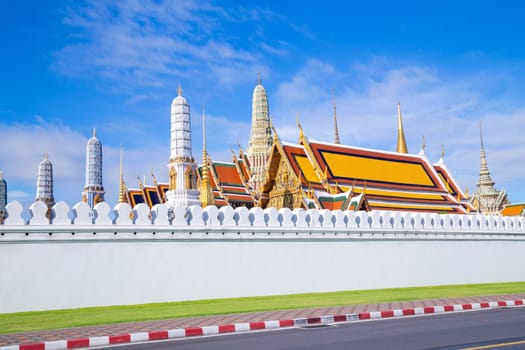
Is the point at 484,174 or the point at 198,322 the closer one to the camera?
the point at 198,322

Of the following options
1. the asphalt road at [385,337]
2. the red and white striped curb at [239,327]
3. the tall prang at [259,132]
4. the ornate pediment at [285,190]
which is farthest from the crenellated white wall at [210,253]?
the tall prang at [259,132]

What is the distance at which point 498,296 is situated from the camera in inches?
503

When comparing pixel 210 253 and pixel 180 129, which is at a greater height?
pixel 180 129

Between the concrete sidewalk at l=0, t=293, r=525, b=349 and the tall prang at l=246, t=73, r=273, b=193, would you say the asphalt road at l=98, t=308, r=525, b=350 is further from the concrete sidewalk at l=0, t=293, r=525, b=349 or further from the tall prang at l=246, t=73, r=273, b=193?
the tall prang at l=246, t=73, r=273, b=193

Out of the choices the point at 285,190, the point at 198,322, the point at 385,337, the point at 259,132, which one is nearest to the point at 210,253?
the point at 198,322

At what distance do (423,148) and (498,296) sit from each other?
1700 cm

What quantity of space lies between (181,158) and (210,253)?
1346 cm

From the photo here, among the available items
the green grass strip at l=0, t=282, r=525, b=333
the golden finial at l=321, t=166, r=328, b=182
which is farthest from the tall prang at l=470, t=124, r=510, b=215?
the green grass strip at l=0, t=282, r=525, b=333

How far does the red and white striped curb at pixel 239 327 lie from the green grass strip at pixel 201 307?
1441 millimetres

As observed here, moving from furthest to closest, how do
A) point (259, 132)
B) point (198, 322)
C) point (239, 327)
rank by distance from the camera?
point (259, 132) < point (198, 322) < point (239, 327)

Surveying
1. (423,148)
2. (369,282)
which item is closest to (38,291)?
(369,282)

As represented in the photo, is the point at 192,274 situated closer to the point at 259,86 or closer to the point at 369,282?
the point at 369,282

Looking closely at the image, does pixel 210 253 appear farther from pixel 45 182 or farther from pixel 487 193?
pixel 487 193

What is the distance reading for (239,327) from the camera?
859 cm
